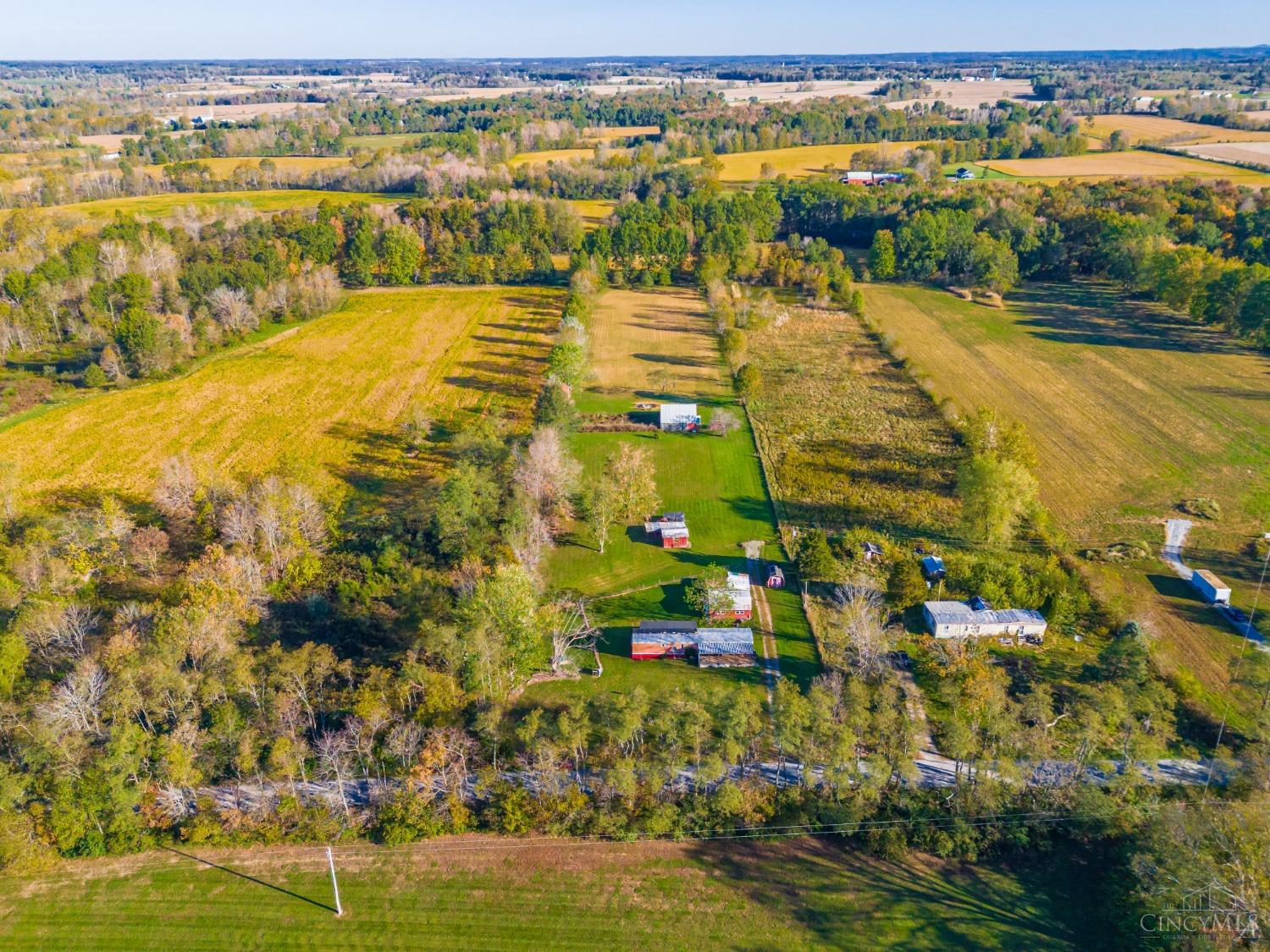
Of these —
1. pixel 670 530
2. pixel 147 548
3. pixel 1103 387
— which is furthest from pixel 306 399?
pixel 1103 387

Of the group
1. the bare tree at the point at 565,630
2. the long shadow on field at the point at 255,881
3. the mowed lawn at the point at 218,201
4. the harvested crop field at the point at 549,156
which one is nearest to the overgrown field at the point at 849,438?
the bare tree at the point at 565,630

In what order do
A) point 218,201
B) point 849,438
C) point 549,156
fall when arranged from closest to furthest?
point 849,438, point 218,201, point 549,156

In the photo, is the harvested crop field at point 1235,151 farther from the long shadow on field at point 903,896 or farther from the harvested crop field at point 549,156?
the long shadow on field at point 903,896

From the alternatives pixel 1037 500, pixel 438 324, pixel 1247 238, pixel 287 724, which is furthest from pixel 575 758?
pixel 1247 238

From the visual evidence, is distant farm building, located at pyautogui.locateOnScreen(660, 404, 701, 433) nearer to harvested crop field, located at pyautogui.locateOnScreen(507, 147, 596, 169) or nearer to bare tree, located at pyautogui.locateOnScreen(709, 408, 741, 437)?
bare tree, located at pyautogui.locateOnScreen(709, 408, 741, 437)

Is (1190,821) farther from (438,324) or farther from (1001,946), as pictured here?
(438,324)

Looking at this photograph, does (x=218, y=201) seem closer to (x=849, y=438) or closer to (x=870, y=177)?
(x=870, y=177)

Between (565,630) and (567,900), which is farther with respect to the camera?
(565,630)

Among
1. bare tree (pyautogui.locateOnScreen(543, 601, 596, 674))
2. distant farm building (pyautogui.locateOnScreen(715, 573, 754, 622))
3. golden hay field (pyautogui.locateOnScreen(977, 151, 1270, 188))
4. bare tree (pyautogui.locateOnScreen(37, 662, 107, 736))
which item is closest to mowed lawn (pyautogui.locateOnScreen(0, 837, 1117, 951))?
bare tree (pyautogui.locateOnScreen(37, 662, 107, 736))
